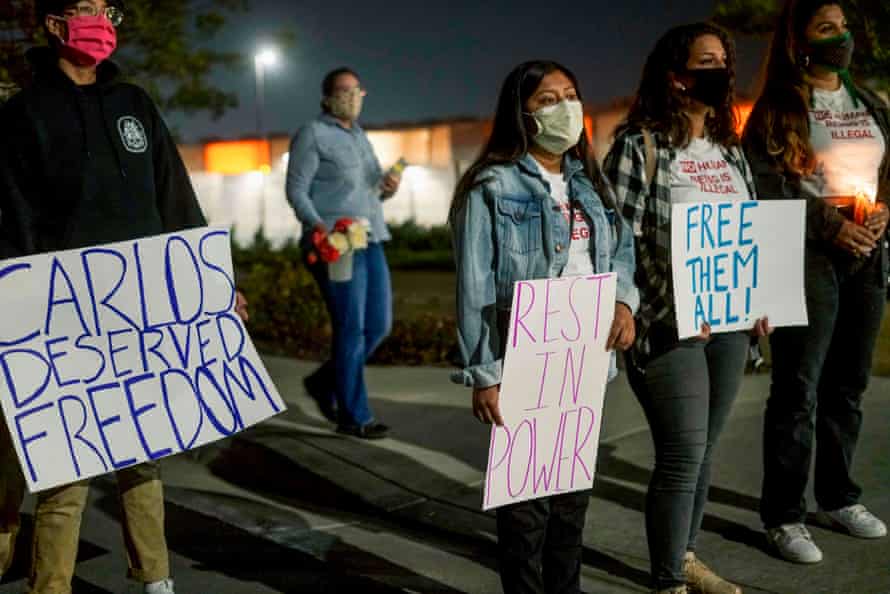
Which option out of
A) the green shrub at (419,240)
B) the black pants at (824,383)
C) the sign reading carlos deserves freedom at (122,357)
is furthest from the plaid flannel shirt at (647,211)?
the green shrub at (419,240)

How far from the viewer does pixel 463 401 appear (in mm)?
7840

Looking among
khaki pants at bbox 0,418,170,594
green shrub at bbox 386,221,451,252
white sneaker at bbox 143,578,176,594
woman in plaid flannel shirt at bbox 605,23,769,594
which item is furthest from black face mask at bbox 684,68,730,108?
green shrub at bbox 386,221,451,252

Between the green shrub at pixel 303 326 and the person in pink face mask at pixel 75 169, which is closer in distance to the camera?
the person in pink face mask at pixel 75 169

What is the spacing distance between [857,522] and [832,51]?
1.86 meters

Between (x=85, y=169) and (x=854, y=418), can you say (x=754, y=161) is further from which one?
(x=85, y=169)

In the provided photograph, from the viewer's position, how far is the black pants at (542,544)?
383 cm

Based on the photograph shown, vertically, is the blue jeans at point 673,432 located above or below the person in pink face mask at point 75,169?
below

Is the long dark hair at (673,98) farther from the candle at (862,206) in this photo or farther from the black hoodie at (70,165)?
the black hoodie at (70,165)

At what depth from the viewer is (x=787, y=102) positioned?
15.4ft

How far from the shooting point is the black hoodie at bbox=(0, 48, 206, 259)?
3896mm

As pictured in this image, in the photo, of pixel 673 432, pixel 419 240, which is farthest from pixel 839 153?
pixel 419 240

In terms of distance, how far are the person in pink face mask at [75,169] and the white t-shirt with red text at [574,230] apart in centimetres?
134

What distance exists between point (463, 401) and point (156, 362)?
13.0 feet

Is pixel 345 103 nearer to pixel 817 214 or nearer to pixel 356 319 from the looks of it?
pixel 356 319
